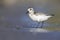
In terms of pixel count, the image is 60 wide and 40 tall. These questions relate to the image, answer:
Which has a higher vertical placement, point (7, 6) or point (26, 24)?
point (7, 6)

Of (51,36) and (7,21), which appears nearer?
(51,36)

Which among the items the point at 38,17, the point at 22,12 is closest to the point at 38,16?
the point at 38,17

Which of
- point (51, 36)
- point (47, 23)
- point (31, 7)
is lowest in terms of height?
point (51, 36)

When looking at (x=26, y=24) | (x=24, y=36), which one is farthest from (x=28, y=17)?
(x=24, y=36)

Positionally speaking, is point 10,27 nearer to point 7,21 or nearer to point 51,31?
point 7,21

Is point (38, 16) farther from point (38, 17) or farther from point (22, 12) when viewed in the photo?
point (22, 12)

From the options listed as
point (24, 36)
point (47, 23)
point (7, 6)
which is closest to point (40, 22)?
point (47, 23)

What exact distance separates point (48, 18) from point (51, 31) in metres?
0.10

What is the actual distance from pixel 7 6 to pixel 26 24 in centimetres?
19

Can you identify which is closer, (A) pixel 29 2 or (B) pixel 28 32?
(B) pixel 28 32

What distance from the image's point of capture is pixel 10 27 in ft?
3.52

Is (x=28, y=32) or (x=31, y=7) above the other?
(x=31, y=7)

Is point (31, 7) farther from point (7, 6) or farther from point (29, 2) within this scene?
point (7, 6)

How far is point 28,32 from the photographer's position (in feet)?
3.26
